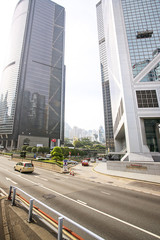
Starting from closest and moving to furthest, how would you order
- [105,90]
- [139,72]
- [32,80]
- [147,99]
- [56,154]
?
[56,154] → [147,99] → [139,72] → [32,80] → [105,90]

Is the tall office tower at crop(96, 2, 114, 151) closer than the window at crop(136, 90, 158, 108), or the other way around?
the window at crop(136, 90, 158, 108)

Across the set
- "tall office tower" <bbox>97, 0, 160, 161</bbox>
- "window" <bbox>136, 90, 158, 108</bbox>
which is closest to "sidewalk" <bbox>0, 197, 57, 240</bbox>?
"tall office tower" <bbox>97, 0, 160, 161</bbox>

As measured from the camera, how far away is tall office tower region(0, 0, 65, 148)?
331 ft

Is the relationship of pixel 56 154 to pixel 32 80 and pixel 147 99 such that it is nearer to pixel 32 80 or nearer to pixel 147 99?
pixel 147 99

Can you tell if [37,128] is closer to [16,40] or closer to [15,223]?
[16,40]

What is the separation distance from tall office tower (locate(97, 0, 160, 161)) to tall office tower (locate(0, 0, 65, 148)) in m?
83.7

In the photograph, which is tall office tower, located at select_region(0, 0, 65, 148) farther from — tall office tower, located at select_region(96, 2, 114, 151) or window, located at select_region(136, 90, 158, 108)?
window, located at select_region(136, 90, 158, 108)

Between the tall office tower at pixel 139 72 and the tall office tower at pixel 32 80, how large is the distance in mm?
83739

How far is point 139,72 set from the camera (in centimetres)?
3697

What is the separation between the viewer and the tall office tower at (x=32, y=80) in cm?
10075

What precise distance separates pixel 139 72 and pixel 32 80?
314 feet

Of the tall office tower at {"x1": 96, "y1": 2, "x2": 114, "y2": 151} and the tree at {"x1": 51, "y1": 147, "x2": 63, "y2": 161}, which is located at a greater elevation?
the tall office tower at {"x1": 96, "y1": 2, "x2": 114, "y2": 151}

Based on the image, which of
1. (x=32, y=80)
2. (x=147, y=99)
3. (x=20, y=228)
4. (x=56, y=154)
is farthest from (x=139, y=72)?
(x=32, y=80)

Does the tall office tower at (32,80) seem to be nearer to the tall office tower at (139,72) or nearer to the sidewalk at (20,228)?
the tall office tower at (139,72)
